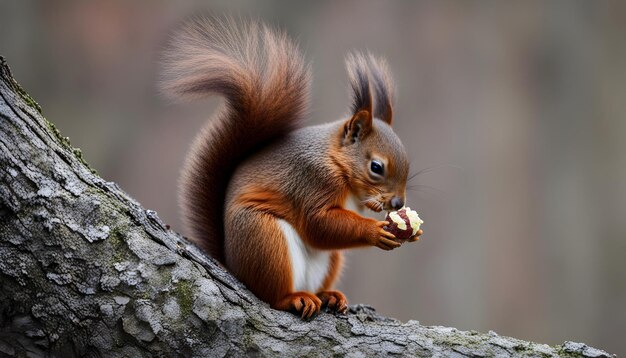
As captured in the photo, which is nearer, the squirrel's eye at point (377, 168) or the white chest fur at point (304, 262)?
the white chest fur at point (304, 262)

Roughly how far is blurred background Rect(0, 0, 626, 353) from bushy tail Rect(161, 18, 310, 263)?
2016mm

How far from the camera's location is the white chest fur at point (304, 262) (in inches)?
61.8

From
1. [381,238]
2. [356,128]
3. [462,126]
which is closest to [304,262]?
[381,238]

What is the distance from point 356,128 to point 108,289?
78 cm

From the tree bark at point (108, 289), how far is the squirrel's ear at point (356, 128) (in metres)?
0.54

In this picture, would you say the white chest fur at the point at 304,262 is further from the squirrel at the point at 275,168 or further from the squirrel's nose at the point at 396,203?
the squirrel's nose at the point at 396,203

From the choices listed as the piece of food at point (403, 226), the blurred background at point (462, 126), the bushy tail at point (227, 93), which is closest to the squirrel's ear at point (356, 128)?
the bushy tail at point (227, 93)

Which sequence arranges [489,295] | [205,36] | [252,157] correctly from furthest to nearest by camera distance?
[489,295], [252,157], [205,36]

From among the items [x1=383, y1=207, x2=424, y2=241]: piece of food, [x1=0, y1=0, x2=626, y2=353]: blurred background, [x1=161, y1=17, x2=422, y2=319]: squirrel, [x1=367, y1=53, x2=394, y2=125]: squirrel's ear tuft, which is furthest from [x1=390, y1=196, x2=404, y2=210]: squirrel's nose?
[x1=0, y1=0, x2=626, y2=353]: blurred background

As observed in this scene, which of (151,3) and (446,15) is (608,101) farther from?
(151,3)

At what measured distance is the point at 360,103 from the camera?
179 cm

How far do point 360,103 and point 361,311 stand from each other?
537 mm

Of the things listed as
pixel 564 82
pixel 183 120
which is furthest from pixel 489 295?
pixel 183 120

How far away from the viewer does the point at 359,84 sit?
69.7 inches
